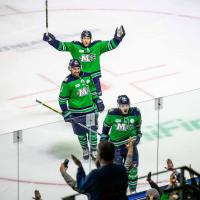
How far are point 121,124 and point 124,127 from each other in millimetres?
39

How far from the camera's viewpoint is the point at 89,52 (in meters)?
8.84

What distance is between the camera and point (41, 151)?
22.4 ft

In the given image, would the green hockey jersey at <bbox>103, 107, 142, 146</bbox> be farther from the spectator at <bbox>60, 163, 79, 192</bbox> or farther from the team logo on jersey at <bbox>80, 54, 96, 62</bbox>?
the team logo on jersey at <bbox>80, 54, 96, 62</bbox>

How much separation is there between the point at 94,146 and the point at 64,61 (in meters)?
4.89

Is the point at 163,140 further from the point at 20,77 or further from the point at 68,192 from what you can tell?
the point at 20,77

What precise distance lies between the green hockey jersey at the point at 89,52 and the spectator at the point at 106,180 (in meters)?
4.32

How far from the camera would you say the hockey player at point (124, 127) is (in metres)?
7.00

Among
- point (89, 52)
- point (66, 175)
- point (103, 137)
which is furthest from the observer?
point (89, 52)

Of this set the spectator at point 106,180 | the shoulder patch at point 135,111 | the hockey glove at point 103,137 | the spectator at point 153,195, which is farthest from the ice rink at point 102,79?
the spectator at point 106,180

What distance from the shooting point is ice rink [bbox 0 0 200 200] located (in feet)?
22.2

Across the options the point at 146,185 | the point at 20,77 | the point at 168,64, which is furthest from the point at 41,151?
the point at 168,64

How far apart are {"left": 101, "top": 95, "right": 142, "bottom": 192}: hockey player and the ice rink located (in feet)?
0.27

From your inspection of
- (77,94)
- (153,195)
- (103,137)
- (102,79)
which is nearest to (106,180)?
(153,195)

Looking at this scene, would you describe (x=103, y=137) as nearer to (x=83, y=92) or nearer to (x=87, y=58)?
(x=83, y=92)
